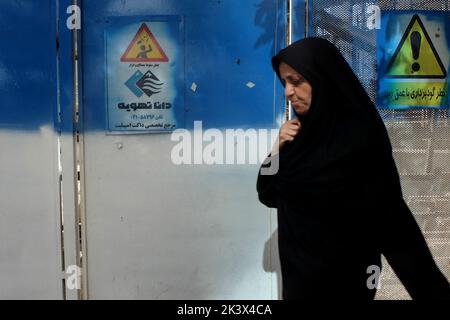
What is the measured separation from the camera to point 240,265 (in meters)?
2.66

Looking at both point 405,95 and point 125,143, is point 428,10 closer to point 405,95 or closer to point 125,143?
point 405,95

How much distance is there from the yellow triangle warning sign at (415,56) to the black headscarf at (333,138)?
1049 millimetres

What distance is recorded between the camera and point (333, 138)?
162cm

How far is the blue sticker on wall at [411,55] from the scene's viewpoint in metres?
2.58

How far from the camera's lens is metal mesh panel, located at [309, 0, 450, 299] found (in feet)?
8.42

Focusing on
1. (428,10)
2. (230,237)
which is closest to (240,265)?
(230,237)

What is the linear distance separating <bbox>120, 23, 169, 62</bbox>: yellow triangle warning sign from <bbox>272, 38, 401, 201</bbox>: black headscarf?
103cm

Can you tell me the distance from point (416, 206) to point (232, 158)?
43.9 inches

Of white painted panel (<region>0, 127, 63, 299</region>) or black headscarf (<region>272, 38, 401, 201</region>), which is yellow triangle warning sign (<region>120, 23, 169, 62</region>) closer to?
white painted panel (<region>0, 127, 63, 299</region>)

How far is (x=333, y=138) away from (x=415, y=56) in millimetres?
1292

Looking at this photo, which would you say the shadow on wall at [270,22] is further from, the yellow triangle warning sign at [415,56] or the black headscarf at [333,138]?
the black headscarf at [333,138]
